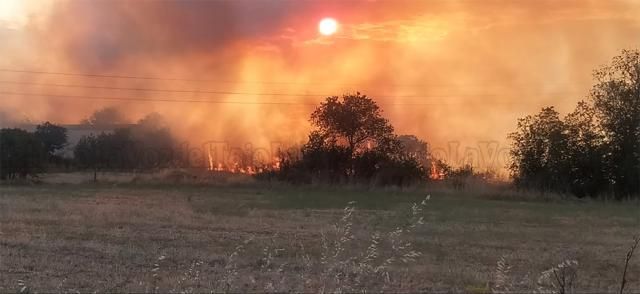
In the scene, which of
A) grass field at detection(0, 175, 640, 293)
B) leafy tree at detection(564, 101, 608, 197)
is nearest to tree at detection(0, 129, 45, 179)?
grass field at detection(0, 175, 640, 293)

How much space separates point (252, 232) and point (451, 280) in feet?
21.3

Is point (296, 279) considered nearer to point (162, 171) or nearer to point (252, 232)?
point (252, 232)

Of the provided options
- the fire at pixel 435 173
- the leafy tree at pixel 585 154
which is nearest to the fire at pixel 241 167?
the fire at pixel 435 173

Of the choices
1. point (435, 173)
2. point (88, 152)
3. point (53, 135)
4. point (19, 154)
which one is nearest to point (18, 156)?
point (19, 154)

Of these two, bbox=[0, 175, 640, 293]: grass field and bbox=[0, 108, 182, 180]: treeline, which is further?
bbox=[0, 108, 182, 180]: treeline

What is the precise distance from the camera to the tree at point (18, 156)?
42.2m

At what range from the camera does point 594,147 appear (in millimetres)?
37031

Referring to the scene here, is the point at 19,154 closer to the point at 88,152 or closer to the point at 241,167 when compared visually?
the point at 88,152

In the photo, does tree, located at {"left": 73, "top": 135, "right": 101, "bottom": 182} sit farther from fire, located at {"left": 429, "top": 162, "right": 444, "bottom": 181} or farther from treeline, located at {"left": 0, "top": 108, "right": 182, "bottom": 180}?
fire, located at {"left": 429, "top": 162, "right": 444, "bottom": 181}

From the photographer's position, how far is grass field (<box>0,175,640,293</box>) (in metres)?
7.41

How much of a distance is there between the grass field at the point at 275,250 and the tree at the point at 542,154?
693 inches

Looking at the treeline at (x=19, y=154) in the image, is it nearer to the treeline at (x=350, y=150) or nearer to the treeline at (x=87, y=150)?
the treeline at (x=87, y=150)

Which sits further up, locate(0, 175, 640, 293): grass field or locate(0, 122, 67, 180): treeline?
locate(0, 122, 67, 180): treeline

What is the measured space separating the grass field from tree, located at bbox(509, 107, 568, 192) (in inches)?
693
